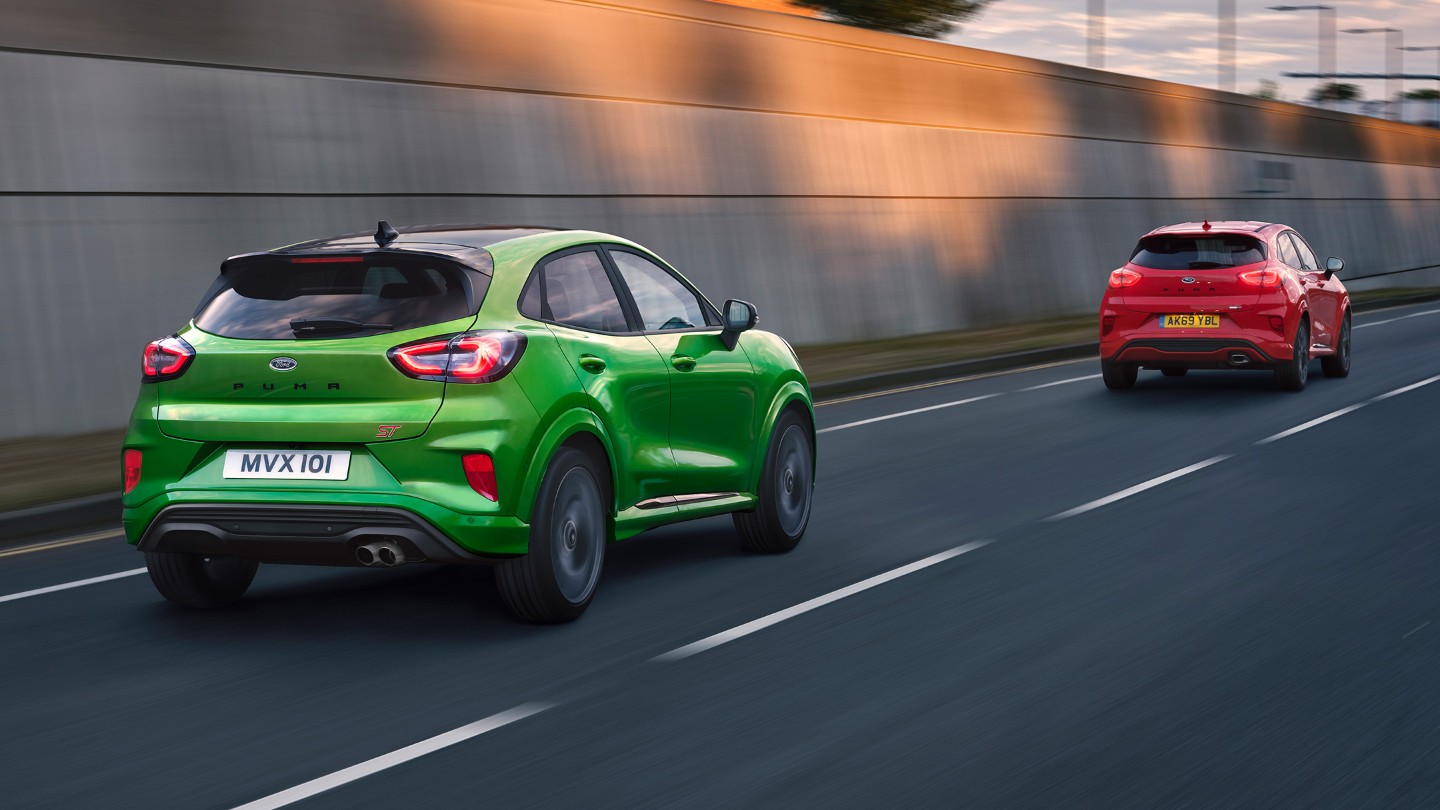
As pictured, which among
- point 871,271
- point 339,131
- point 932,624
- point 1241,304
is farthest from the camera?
point 871,271

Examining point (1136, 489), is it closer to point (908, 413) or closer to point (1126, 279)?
point (908, 413)

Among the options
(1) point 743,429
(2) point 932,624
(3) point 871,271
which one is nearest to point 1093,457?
(1) point 743,429

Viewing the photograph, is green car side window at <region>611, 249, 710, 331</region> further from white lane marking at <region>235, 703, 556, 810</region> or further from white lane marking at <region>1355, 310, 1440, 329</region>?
white lane marking at <region>1355, 310, 1440, 329</region>

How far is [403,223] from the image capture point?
1722cm

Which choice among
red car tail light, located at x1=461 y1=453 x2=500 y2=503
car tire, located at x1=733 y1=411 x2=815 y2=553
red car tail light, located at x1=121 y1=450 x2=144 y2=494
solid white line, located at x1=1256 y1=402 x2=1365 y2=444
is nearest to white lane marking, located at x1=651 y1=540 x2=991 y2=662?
car tire, located at x1=733 y1=411 x2=815 y2=553

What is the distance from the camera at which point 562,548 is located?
656 centimetres

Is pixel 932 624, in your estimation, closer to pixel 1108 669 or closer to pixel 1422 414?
pixel 1108 669

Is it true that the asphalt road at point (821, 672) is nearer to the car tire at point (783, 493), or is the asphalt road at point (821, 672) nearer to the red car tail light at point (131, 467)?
the car tire at point (783, 493)

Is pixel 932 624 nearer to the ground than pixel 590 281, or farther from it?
nearer to the ground

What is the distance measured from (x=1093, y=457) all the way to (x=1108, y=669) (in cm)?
619

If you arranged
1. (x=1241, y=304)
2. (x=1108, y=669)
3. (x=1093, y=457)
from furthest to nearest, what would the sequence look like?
(x=1241, y=304), (x=1093, y=457), (x=1108, y=669)

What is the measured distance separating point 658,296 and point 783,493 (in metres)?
1.31

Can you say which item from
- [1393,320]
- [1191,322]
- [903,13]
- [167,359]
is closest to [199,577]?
[167,359]

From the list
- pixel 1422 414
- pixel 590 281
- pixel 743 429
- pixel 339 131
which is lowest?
pixel 1422 414
